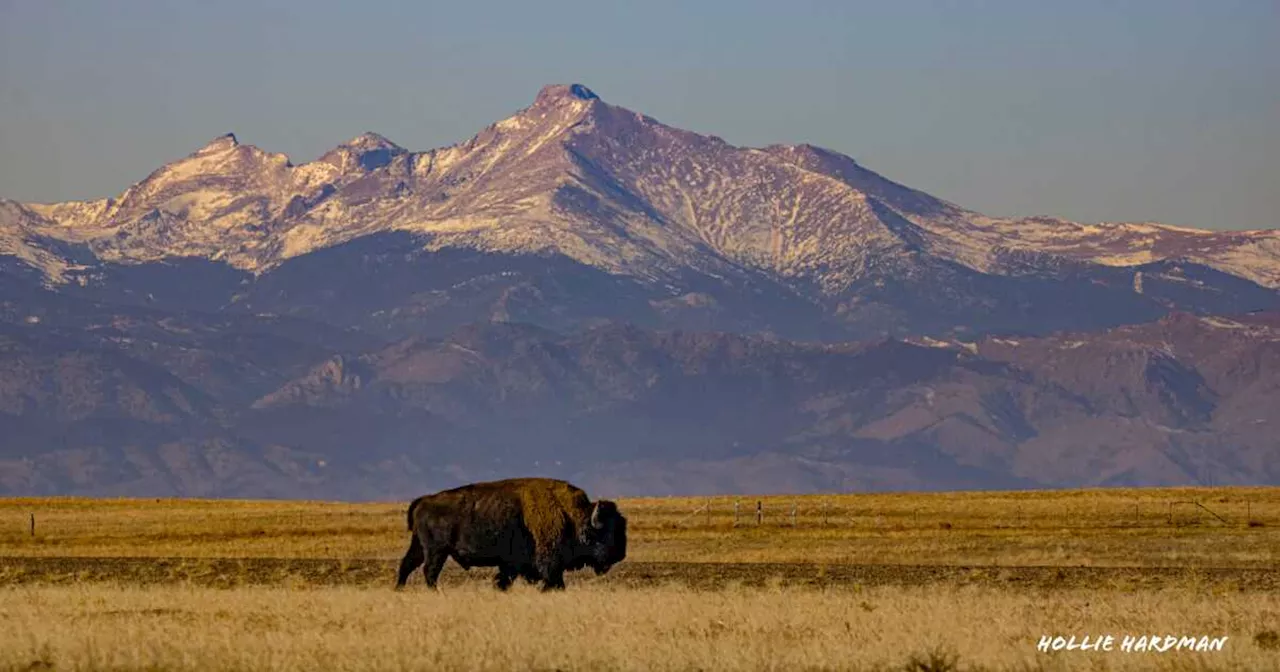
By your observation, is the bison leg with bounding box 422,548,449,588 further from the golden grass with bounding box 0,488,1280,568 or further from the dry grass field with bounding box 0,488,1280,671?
the golden grass with bounding box 0,488,1280,568

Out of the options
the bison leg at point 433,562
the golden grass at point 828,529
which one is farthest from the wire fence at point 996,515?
the bison leg at point 433,562

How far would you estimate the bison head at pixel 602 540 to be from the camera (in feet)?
137

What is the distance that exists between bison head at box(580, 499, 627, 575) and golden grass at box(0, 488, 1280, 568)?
1615 centimetres

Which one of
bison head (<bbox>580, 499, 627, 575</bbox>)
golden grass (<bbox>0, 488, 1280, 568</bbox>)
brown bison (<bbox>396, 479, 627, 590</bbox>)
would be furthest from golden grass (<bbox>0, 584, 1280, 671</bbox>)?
golden grass (<bbox>0, 488, 1280, 568</bbox>)

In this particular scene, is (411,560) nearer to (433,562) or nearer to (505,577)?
(433,562)

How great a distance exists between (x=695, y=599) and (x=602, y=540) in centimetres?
377

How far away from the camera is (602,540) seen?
42062 mm

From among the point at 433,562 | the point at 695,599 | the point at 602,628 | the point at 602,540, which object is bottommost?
the point at 602,628

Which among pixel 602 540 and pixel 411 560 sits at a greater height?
pixel 602 540

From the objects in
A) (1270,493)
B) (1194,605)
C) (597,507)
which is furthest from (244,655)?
(1270,493)

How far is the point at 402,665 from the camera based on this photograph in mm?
28297

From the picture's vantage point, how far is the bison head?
41.9 m

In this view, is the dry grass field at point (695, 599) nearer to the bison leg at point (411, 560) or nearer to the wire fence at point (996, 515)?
the wire fence at point (996, 515)

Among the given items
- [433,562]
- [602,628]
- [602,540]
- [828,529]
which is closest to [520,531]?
[602,540]
